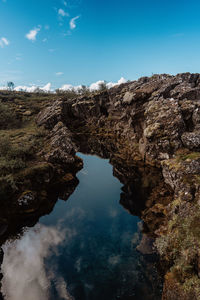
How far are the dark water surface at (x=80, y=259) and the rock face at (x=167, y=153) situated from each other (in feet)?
8.74

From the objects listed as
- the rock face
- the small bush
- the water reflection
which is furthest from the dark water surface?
the small bush

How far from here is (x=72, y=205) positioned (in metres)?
24.0

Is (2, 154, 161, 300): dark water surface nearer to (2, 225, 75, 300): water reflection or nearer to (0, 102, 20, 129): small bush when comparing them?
(2, 225, 75, 300): water reflection

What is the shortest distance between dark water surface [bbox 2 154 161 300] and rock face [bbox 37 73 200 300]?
8.74ft

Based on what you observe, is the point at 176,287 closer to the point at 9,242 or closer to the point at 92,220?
the point at 92,220

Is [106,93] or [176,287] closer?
[176,287]

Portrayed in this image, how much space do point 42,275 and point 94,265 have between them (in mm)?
4842

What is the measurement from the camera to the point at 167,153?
29.9 m

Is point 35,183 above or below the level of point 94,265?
above

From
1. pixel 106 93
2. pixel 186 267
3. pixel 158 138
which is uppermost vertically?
pixel 106 93

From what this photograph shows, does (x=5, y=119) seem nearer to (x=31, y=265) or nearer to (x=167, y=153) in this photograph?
(x=31, y=265)

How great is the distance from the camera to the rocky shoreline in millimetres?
12047

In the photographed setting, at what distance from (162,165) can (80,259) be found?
19560 mm

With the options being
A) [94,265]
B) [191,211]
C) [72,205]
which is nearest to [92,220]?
[72,205]
